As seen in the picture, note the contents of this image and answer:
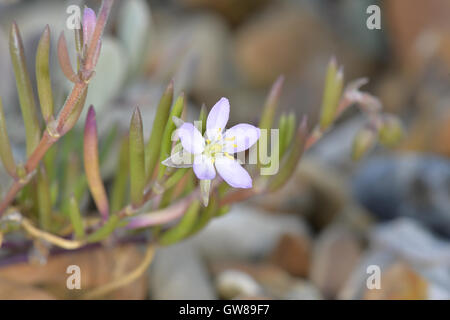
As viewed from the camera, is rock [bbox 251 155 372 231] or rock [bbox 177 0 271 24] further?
rock [bbox 177 0 271 24]

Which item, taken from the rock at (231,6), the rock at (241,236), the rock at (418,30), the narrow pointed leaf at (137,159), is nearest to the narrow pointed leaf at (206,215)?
the narrow pointed leaf at (137,159)

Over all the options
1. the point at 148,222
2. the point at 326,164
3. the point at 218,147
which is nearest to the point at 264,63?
the point at 326,164

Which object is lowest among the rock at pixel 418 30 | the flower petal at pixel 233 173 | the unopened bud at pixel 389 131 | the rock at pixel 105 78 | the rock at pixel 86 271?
the rock at pixel 86 271

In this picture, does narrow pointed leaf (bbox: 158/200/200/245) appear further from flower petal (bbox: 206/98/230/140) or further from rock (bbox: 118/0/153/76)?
rock (bbox: 118/0/153/76)

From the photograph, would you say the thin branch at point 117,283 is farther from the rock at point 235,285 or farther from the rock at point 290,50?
the rock at point 290,50

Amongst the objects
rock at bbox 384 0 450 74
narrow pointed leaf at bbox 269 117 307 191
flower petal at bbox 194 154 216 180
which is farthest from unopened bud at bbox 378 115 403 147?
rock at bbox 384 0 450 74

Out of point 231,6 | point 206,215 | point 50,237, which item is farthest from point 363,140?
point 231,6
